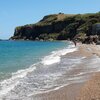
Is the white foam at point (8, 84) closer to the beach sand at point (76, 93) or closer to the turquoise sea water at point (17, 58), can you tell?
the turquoise sea water at point (17, 58)

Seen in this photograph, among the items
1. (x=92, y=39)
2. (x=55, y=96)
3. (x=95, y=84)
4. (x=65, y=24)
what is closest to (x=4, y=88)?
(x=55, y=96)

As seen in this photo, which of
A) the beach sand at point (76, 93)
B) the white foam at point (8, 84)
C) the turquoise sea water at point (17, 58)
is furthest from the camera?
the turquoise sea water at point (17, 58)

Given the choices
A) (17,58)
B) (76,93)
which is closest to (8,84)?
(76,93)

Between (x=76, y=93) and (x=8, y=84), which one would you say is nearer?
(x=76, y=93)

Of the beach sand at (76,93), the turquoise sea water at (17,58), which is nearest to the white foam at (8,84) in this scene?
the turquoise sea water at (17,58)

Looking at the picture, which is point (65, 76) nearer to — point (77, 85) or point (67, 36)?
point (77, 85)

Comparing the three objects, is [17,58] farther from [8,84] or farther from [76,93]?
[76,93]

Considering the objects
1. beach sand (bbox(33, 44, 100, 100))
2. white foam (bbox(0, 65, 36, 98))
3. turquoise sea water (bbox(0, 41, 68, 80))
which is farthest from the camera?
turquoise sea water (bbox(0, 41, 68, 80))

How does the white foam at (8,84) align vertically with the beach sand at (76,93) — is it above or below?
above

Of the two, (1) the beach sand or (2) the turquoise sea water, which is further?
(2) the turquoise sea water

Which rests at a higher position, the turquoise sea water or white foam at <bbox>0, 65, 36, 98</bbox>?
white foam at <bbox>0, 65, 36, 98</bbox>

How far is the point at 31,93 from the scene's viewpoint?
693 inches

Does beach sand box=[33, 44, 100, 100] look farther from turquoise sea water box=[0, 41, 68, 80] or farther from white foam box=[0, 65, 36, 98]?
turquoise sea water box=[0, 41, 68, 80]

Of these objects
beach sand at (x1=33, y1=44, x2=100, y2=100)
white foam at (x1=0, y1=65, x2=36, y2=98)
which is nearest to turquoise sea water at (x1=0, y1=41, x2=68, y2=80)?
white foam at (x1=0, y1=65, x2=36, y2=98)
